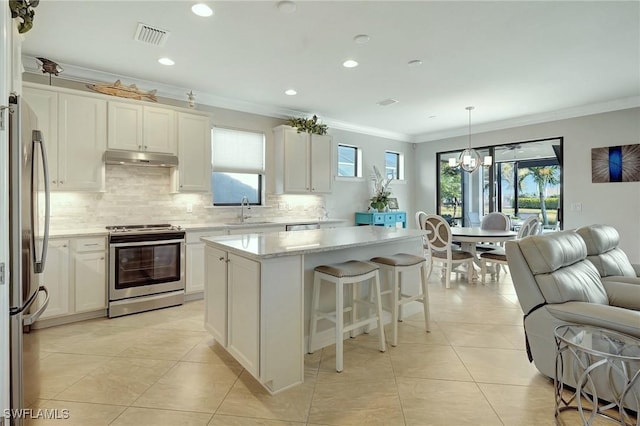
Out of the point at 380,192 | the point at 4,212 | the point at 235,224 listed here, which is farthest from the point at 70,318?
the point at 380,192

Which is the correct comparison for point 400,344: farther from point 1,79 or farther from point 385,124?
point 385,124

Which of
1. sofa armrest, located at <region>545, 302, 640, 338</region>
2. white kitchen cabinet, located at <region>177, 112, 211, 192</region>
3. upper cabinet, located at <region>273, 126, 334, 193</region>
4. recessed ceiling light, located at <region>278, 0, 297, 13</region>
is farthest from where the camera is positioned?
upper cabinet, located at <region>273, 126, 334, 193</region>

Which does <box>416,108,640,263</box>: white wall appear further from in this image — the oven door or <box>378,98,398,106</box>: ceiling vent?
the oven door

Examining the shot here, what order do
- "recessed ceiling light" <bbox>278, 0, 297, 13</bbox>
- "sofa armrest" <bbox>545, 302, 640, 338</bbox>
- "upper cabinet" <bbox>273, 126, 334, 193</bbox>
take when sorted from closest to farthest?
"sofa armrest" <bbox>545, 302, 640, 338</bbox> → "recessed ceiling light" <bbox>278, 0, 297, 13</bbox> → "upper cabinet" <bbox>273, 126, 334, 193</bbox>

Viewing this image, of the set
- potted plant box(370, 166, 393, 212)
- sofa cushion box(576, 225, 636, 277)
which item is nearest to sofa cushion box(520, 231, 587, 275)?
sofa cushion box(576, 225, 636, 277)

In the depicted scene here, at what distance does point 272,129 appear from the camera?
215 inches

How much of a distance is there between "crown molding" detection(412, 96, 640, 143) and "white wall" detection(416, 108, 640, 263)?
0.08m

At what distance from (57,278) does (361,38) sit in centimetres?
372

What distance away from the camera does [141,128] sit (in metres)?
3.99

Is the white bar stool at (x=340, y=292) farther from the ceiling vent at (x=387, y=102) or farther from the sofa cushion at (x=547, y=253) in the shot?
the ceiling vent at (x=387, y=102)

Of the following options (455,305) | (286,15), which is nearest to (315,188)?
(455,305)

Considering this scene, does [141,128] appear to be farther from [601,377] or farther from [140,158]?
[601,377]

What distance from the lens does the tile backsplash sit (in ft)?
12.6

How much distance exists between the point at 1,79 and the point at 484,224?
6.11 m
